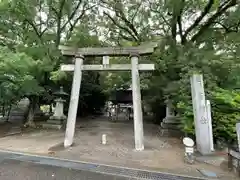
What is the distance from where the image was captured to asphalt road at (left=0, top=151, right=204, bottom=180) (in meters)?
4.10

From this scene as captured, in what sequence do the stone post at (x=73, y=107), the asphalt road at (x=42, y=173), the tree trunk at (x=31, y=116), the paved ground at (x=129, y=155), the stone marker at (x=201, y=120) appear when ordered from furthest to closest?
1. the tree trunk at (x=31, y=116)
2. the stone post at (x=73, y=107)
3. the stone marker at (x=201, y=120)
4. the paved ground at (x=129, y=155)
5. the asphalt road at (x=42, y=173)

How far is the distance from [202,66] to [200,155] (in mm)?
3397

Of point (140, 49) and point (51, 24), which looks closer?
point (140, 49)

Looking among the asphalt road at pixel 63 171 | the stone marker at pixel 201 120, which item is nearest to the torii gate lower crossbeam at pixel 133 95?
the stone marker at pixel 201 120

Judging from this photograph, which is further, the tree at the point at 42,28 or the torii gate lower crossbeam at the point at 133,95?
the tree at the point at 42,28

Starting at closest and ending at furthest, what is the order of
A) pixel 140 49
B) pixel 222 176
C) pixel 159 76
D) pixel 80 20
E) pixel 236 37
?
pixel 222 176 < pixel 140 49 < pixel 236 37 < pixel 159 76 < pixel 80 20

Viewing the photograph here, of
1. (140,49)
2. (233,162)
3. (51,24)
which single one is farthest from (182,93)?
(51,24)

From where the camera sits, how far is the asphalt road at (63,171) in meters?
4.10

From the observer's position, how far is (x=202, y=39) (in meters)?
10.6

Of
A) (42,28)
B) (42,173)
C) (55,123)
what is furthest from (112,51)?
(42,28)

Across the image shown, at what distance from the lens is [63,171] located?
14.5ft

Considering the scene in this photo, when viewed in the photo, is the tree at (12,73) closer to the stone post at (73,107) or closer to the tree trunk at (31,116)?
the stone post at (73,107)

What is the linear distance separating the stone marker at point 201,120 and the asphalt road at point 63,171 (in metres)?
2.30

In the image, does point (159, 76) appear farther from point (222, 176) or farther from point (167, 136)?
point (222, 176)
